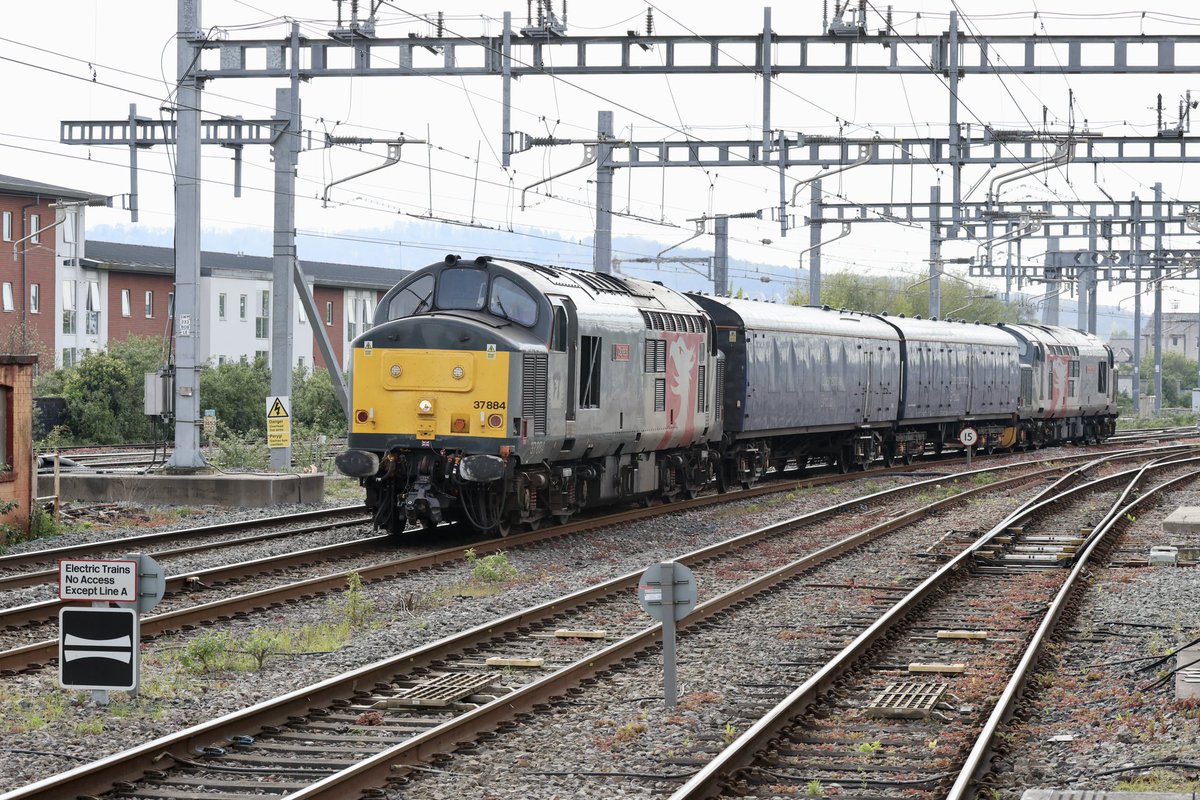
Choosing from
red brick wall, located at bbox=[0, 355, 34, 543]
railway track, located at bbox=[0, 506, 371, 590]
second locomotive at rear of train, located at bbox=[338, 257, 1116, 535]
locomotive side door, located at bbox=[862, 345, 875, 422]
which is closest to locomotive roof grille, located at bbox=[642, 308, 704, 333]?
second locomotive at rear of train, located at bbox=[338, 257, 1116, 535]

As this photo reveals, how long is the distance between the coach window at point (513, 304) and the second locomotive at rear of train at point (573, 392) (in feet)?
0.06

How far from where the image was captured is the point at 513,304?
1964 centimetres

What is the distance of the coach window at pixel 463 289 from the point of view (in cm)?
1980

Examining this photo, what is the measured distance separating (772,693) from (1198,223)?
131 ft

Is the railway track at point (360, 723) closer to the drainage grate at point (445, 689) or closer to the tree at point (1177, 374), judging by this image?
the drainage grate at point (445, 689)

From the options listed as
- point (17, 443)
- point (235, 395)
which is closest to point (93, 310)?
point (235, 395)

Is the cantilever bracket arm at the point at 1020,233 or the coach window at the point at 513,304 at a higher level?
the cantilever bracket arm at the point at 1020,233

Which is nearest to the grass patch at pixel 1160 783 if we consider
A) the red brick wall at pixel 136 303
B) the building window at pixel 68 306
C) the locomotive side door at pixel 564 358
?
the locomotive side door at pixel 564 358

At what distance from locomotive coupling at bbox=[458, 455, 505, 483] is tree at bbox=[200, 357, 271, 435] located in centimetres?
2858

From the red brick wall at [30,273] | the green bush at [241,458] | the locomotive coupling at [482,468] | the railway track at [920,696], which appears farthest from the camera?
the red brick wall at [30,273]

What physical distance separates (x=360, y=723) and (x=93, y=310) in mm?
64687

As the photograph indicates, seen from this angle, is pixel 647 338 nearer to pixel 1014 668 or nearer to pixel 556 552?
pixel 556 552

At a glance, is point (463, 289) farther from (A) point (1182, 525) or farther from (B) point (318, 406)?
(B) point (318, 406)

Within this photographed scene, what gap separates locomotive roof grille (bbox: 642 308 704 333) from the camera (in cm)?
2311
